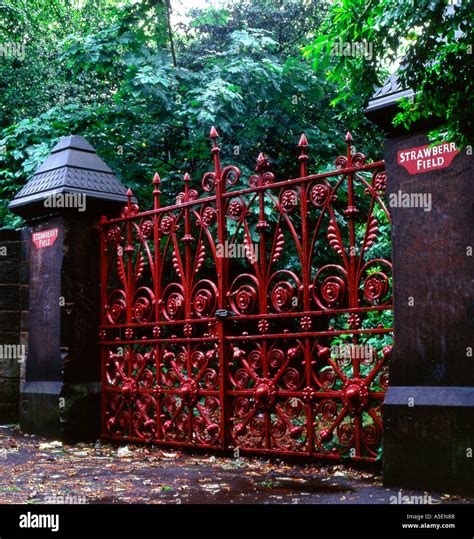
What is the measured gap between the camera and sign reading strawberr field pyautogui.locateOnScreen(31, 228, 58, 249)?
26.0ft

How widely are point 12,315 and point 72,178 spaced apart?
197 cm

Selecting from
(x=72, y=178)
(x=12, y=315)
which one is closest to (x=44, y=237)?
(x=72, y=178)

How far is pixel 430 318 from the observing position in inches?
189

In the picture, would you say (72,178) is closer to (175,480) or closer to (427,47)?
(175,480)

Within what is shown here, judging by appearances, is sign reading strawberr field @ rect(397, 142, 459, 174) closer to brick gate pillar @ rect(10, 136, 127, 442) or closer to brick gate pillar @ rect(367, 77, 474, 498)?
brick gate pillar @ rect(367, 77, 474, 498)

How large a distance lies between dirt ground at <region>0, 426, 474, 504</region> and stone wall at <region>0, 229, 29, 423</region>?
175cm

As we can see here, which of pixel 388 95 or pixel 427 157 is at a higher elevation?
pixel 388 95

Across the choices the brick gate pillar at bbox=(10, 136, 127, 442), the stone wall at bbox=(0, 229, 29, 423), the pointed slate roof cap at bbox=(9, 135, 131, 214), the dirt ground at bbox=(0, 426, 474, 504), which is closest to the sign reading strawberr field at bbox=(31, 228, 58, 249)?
the brick gate pillar at bbox=(10, 136, 127, 442)

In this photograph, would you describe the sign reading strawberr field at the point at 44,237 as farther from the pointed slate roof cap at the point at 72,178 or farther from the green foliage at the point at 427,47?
the green foliage at the point at 427,47

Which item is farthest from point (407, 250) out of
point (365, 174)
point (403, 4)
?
point (365, 174)

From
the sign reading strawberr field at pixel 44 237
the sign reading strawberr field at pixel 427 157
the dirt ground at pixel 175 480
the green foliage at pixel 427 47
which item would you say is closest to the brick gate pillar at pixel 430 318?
the sign reading strawberr field at pixel 427 157

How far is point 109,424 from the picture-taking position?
24.8ft

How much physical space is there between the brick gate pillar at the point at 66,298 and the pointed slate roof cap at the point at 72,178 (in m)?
0.01

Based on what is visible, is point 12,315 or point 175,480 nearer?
point 175,480
